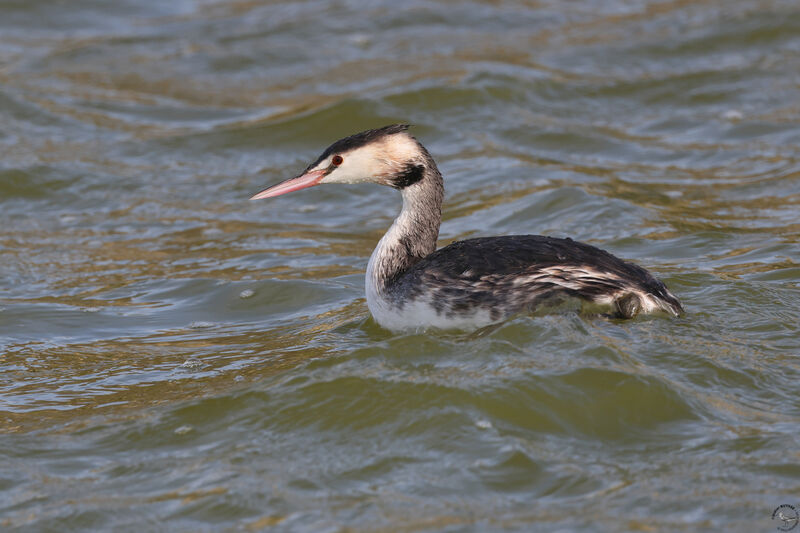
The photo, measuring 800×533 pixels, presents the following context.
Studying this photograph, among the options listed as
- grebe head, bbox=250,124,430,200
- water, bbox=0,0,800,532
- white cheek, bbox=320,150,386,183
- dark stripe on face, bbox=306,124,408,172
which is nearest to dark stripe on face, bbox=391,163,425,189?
A: grebe head, bbox=250,124,430,200

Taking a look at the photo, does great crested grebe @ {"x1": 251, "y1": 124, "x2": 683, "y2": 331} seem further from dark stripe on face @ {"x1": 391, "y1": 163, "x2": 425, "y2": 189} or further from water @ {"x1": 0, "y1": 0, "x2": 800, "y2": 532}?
water @ {"x1": 0, "y1": 0, "x2": 800, "y2": 532}

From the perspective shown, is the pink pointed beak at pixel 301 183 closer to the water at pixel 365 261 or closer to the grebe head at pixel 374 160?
the grebe head at pixel 374 160

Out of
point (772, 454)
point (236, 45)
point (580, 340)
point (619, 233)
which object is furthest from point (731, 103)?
point (772, 454)

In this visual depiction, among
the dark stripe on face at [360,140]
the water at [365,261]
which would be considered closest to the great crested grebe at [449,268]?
the dark stripe on face at [360,140]

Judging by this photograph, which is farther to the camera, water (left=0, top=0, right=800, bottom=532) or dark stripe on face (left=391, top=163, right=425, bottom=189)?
dark stripe on face (left=391, top=163, right=425, bottom=189)

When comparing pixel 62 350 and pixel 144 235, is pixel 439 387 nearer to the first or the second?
pixel 62 350

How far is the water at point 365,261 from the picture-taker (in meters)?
5.05

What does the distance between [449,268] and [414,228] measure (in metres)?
0.74

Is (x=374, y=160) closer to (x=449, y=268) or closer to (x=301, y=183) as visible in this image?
(x=301, y=183)

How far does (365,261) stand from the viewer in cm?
902

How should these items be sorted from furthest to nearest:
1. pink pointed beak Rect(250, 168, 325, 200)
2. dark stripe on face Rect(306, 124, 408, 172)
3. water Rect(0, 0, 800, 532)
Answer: pink pointed beak Rect(250, 168, 325, 200)
dark stripe on face Rect(306, 124, 408, 172)
water Rect(0, 0, 800, 532)

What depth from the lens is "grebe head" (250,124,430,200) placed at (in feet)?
22.9

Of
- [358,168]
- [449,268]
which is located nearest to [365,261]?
[358,168]

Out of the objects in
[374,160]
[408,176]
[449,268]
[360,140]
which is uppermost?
[360,140]
